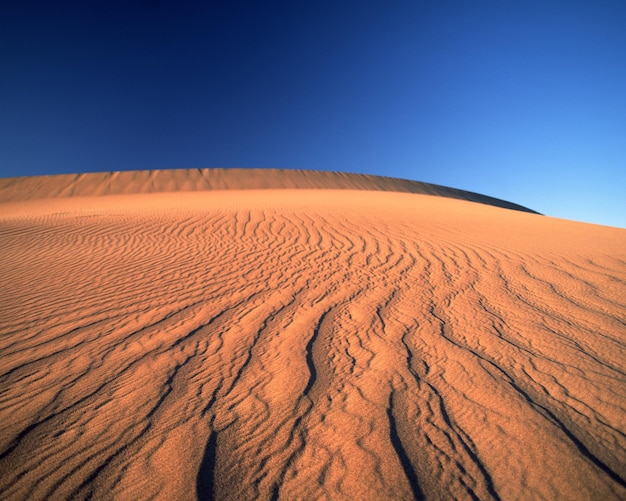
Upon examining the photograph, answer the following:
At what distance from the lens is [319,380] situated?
302 centimetres

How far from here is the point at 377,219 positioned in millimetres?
11453

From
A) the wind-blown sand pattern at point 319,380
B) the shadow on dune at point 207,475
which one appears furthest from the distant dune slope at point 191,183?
the shadow on dune at point 207,475

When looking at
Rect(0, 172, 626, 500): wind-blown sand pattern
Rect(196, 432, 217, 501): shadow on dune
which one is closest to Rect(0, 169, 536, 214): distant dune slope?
Rect(0, 172, 626, 500): wind-blown sand pattern

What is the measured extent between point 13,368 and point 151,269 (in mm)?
3423

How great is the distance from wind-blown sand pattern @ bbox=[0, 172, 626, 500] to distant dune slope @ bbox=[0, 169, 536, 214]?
32.8 m

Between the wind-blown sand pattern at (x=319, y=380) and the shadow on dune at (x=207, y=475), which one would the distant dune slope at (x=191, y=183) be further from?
the shadow on dune at (x=207, y=475)

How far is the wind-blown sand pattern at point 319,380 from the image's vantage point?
6.80ft

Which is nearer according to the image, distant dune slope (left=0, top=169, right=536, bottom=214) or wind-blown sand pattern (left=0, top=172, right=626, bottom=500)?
wind-blown sand pattern (left=0, top=172, right=626, bottom=500)

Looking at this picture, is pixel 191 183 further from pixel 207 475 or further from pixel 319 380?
pixel 207 475

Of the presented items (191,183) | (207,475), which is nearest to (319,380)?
(207,475)

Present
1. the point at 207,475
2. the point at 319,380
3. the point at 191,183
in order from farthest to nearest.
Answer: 1. the point at 191,183
2. the point at 319,380
3. the point at 207,475

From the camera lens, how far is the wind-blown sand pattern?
81.6 inches

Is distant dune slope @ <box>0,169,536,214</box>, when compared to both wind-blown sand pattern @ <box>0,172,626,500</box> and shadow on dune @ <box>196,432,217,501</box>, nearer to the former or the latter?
wind-blown sand pattern @ <box>0,172,626,500</box>

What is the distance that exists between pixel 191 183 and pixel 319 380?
39.0m
